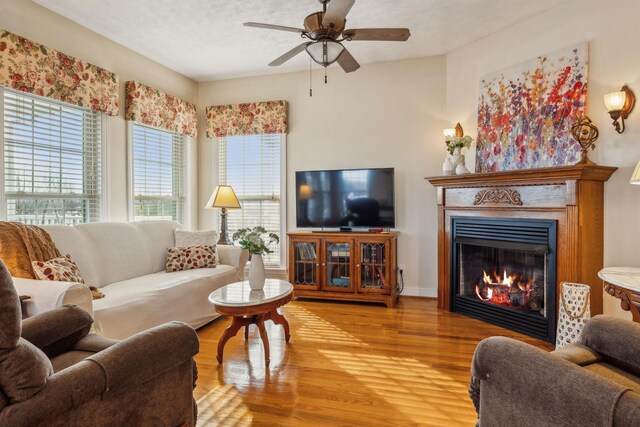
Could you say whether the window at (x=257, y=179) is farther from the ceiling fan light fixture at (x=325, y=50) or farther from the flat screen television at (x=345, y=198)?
the ceiling fan light fixture at (x=325, y=50)

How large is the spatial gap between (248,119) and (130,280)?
8.25ft

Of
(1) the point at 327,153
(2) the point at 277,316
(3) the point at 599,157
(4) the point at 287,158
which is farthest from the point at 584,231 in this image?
(4) the point at 287,158

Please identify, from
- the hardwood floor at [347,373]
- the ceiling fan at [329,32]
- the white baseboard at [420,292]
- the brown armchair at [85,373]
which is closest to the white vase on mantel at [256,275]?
the hardwood floor at [347,373]

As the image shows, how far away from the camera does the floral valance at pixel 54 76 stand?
274 centimetres

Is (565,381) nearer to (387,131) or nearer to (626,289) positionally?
(626,289)

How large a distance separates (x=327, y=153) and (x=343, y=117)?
1.59 feet

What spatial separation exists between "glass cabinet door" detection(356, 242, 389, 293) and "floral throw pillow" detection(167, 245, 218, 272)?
1585 millimetres

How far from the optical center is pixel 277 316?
278cm

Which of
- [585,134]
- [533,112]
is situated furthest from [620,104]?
[533,112]

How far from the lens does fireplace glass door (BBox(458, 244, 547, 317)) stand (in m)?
3.22

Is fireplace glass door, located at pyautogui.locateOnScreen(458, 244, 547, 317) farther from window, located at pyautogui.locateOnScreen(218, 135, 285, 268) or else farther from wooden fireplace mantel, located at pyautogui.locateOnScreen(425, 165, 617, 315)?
window, located at pyautogui.locateOnScreen(218, 135, 285, 268)

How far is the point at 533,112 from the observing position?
131 inches

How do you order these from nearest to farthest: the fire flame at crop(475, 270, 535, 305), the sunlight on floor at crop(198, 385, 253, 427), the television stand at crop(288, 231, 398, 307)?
the sunlight on floor at crop(198, 385, 253, 427) → the fire flame at crop(475, 270, 535, 305) → the television stand at crop(288, 231, 398, 307)

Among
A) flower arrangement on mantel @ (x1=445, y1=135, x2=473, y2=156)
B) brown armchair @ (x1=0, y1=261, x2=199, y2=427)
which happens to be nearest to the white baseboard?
flower arrangement on mantel @ (x1=445, y1=135, x2=473, y2=156)
